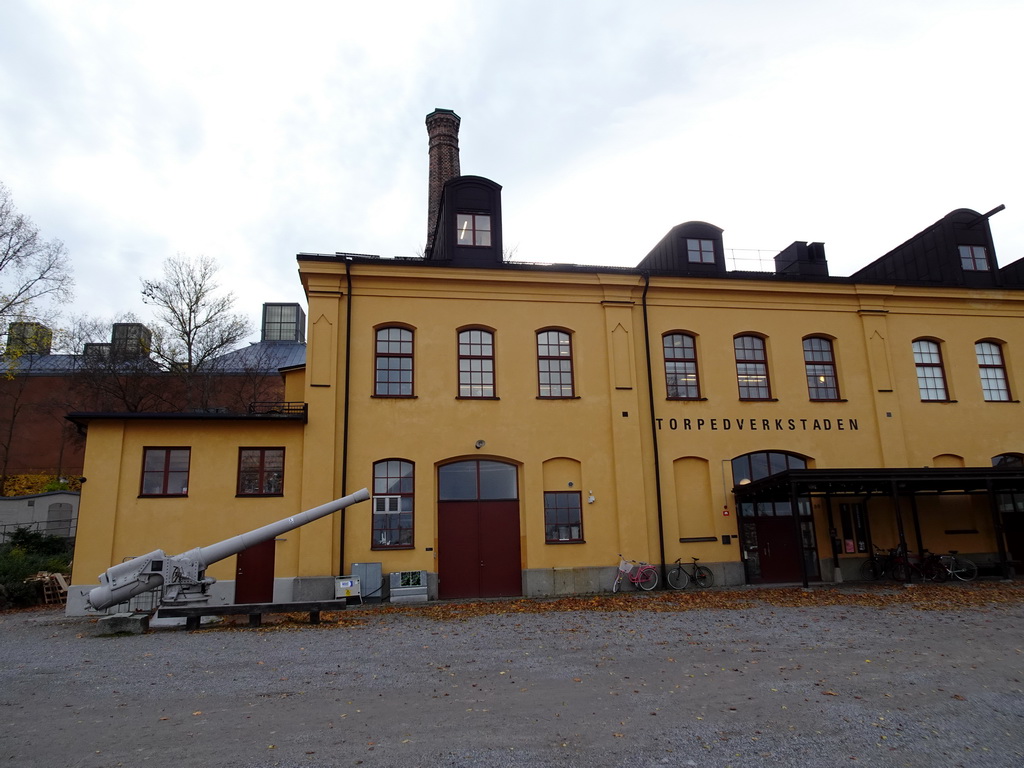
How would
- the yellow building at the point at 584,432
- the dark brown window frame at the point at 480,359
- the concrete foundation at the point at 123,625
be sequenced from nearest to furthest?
1. the concrete foundation at the point at 123,625
2. the yellow building at the point at 584,432
3. the dark brown window frame at the point at 480,359

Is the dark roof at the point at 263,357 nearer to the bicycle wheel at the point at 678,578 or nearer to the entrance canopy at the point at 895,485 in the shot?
the bicycle wheel at the point at 678,578

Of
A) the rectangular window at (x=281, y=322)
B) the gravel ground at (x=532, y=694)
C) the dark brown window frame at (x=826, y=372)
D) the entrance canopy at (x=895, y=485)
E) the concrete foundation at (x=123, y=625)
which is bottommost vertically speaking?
the gravel ground at (x=532, y=694)

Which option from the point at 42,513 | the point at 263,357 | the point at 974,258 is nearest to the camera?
the point at 974,258

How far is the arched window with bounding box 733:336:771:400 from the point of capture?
1988 centimetres

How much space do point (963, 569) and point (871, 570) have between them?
→ 2355 mm

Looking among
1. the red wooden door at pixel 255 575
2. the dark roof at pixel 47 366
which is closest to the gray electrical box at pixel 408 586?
the red wooden door at pixel 255 575

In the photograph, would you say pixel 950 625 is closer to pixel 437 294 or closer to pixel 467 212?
pixel 437 294

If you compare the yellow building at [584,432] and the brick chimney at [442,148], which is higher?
the brick chimney at [442,148]

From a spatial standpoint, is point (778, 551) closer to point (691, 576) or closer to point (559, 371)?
point (691, 576)

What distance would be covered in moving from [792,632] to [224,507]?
42.0 ft

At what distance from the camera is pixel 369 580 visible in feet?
53.9

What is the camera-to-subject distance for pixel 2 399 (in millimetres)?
40500

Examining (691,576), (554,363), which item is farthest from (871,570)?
(554,363)

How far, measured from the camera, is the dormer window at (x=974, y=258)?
75.2ft
